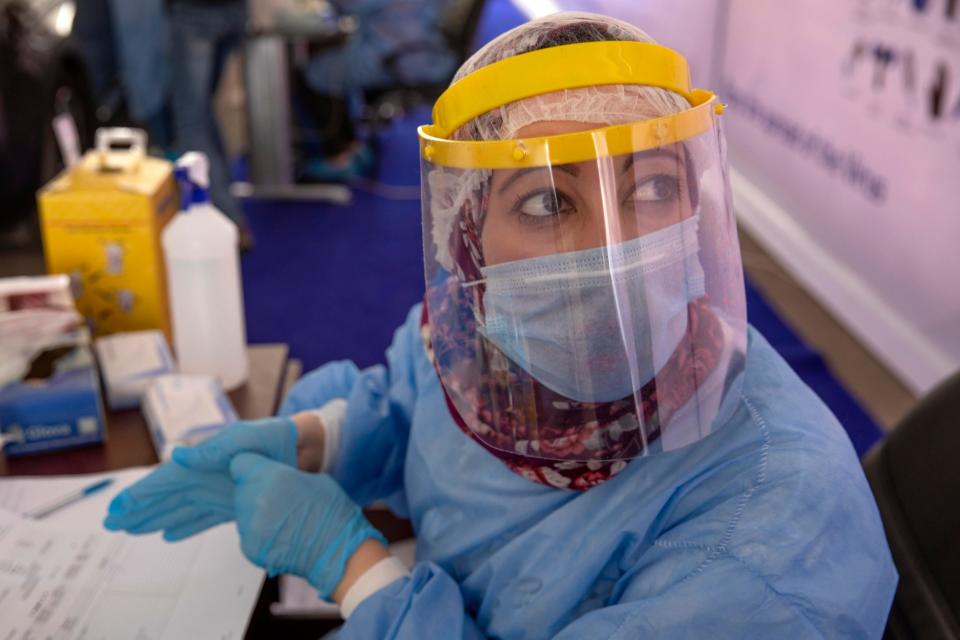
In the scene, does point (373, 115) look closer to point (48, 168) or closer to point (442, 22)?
point (442, 22)

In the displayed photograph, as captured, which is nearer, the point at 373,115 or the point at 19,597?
the point at 19,597

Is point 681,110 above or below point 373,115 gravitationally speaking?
above

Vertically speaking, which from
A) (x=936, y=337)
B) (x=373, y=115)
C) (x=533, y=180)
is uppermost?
(x=533, y=180)

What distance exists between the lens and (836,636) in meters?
0.74

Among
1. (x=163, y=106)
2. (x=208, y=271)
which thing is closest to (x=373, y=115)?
(x=163, y=106)

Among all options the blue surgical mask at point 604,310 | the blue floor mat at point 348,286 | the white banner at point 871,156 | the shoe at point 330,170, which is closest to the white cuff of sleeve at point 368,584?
the blue surgical mask at point 604,310

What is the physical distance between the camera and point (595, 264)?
79cm

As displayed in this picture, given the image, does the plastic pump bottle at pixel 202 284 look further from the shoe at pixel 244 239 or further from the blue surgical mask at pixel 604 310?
the shoe at pixel 244 239

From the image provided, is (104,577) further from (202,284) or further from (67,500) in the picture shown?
Answer: (202,284)

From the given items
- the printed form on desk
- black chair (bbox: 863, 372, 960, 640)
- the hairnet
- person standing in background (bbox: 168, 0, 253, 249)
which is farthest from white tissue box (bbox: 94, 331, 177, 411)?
person standing in background (bbox: 168, 0, 253, 249)

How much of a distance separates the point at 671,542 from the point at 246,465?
0.47 metres

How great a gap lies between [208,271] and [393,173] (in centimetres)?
378

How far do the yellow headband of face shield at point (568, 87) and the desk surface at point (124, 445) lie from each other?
0.57 metres

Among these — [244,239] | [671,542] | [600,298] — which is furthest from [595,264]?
[244,239]
